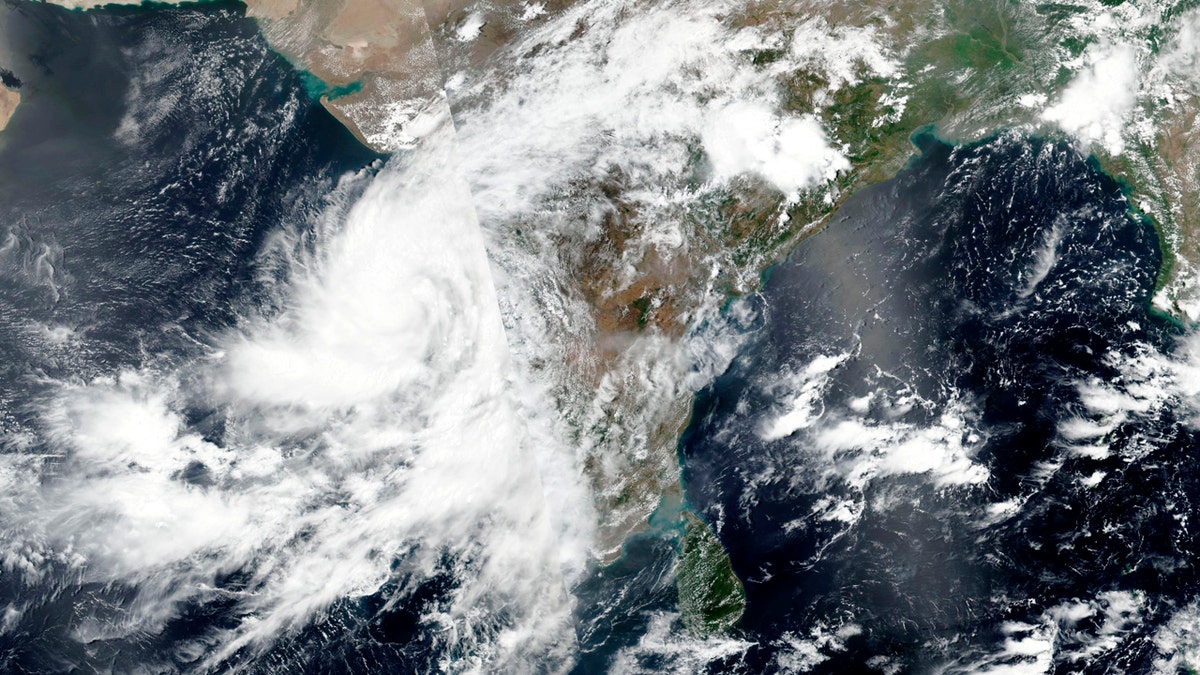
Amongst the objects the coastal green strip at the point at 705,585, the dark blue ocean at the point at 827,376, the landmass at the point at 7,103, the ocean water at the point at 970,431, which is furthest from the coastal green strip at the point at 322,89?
the coastal green strip at the point at 705,585

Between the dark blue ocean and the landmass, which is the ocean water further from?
the landmass

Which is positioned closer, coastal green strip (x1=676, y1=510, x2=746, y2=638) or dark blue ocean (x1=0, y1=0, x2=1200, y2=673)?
dark blue ocean (x1=0, y1=0, x2=1200, y2=673)

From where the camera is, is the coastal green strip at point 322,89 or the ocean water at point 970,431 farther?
the coastal green strip at point 322,89

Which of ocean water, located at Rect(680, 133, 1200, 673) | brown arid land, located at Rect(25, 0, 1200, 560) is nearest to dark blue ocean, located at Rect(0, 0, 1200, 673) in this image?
ocean water, located at Rect(680, 133, 1200, 673)

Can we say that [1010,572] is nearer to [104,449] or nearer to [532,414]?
[532,414]

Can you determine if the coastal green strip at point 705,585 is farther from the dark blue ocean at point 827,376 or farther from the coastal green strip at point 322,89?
the coastal green strip at point 322,89

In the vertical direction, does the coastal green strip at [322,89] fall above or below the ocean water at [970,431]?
above
